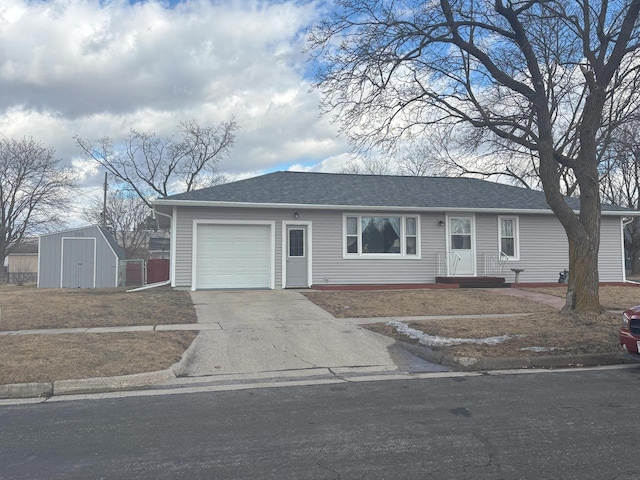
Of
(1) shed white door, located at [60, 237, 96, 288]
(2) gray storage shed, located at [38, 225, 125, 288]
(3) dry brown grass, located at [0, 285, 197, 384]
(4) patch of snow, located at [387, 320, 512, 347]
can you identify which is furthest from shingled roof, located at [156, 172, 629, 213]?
(1) shed white door, located at [60, 237, 96, 288]

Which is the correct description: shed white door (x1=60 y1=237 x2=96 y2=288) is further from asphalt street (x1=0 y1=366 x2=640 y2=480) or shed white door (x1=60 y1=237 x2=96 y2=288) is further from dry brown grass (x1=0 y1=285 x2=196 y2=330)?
asphalt street (x1=0 y1=366 x2=640 y2=480)

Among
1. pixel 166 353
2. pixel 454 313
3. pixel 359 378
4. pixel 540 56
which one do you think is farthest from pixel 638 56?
pixel 166 353

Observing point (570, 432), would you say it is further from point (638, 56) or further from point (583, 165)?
point (638, 56)

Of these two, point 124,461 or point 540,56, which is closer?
point 124,461

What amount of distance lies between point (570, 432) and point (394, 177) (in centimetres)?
1707

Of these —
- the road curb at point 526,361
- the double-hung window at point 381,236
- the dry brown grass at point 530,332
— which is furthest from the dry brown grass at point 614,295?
the road curb at point 526,361

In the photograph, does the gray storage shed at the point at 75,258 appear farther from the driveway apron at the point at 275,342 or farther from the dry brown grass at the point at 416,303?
the dry brown grass at the point at 416,303

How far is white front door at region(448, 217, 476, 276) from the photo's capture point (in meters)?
17.8

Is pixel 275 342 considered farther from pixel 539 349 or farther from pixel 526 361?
pixel 539 349

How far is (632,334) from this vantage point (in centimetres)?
714

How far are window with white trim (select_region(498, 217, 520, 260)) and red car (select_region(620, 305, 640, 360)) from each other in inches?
440

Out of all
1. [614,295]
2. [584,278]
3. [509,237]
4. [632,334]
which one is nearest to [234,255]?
[509,237]

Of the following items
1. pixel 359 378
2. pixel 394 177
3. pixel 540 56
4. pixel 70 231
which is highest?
pixel 540 56

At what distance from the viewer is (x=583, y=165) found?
1096 cm
